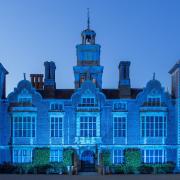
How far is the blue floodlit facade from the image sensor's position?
36.4 m

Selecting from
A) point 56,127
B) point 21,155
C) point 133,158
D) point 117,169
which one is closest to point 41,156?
point 21,155

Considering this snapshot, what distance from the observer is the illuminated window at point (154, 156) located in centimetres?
3634

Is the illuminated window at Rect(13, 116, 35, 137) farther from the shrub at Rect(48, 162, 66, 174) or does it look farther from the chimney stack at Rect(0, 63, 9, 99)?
the shrub at Rect(48, 162, 66, 174)

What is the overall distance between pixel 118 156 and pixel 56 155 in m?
5.56

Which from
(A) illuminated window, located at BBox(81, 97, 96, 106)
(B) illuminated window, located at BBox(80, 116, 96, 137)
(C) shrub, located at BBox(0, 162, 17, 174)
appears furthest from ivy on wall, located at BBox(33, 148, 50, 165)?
(A) illuminated window, located at BBox(81, 97, 96, 106)

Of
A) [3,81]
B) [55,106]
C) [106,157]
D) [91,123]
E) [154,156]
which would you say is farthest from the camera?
[3,81]

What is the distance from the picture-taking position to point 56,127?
36.8 m

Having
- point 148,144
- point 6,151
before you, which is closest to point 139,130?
point 148,144

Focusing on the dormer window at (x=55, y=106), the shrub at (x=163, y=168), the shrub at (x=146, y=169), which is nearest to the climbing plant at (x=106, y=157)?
the shrub at (x=146, y=169)

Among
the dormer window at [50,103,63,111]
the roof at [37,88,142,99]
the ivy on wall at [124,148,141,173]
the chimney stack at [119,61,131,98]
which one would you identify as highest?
the chimney stack at [119,61,131,98]

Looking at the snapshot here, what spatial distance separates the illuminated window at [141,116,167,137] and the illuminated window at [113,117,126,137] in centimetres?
173

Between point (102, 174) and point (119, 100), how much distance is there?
7.56 metres

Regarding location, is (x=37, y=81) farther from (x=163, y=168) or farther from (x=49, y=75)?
(x=163, y=168)

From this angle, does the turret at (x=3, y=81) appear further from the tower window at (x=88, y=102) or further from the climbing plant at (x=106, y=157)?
the climbing plant at (x=106, y=157)
